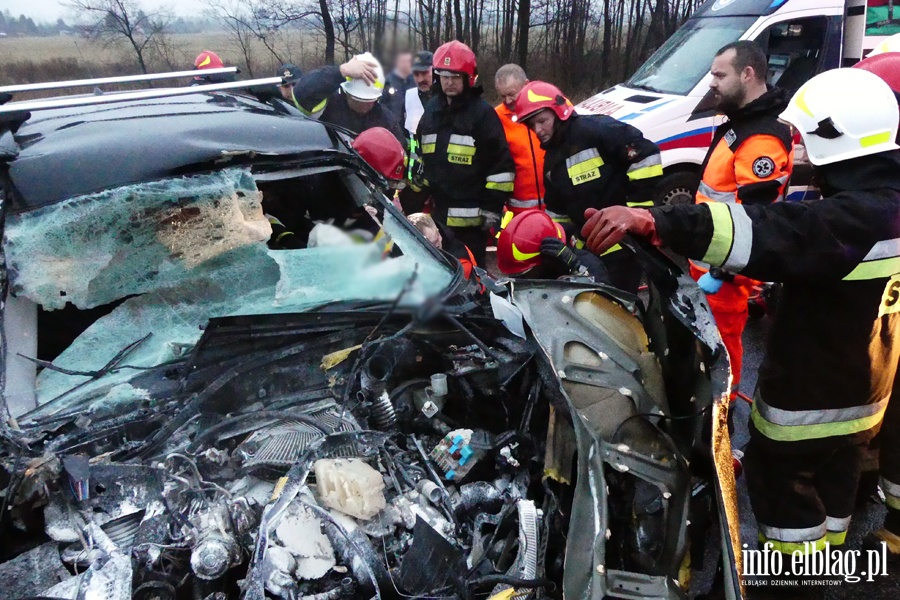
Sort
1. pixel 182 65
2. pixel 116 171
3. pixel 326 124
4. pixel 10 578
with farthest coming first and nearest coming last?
pixel 182 65, pixel 326 124, pixel 116 171, pixel 10 578

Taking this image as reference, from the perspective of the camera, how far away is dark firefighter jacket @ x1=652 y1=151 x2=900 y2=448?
1.96m

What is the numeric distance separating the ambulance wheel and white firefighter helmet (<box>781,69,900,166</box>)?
3877 mm

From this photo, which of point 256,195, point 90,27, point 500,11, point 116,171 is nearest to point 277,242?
point 256,195

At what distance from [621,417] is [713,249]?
58 cm

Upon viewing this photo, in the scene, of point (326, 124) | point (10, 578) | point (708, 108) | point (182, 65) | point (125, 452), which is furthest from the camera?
point (708, 108)

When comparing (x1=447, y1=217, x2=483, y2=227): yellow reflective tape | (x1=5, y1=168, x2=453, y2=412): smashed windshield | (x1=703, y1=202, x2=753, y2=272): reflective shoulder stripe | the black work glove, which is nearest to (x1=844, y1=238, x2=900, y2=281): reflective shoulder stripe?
(x1=703, y1=202, x2=753, y2=272): reflective shoulder stripe

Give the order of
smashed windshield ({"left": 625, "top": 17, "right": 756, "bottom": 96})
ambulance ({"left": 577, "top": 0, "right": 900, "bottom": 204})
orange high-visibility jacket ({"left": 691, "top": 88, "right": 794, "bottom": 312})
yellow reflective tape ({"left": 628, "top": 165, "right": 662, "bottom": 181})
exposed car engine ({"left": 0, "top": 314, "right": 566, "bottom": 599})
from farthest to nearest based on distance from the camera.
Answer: smashed windshield ({"left": 625, "top": 17, "right": 756, "bottom": 96}) → ambulance ({"left": 577, "top": 0, "right": 900, "bottom": 204}) → yellow reflective tape ({"left": 628, "top": 165, "right": 662, "bottom": 181}) → orange high-visibility jacket ({"left": 691, "top": 88, "right": 794, "bottom": 312}) → exposed car engine ({"left": 0, "top": 314, "right": 566, "bottom": 599})

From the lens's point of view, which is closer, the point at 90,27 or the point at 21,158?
the point at 21,158

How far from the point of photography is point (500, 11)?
2.44 meters

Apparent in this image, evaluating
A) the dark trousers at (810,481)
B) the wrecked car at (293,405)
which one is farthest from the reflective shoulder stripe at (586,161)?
the dark trousers at (810,481)

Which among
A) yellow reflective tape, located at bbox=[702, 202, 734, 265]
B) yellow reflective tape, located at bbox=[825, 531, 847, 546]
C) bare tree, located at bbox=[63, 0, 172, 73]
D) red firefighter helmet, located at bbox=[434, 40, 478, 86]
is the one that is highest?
bare tree, located at bbox=[63, 0, 172, 73]

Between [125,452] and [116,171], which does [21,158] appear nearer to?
[116,171]

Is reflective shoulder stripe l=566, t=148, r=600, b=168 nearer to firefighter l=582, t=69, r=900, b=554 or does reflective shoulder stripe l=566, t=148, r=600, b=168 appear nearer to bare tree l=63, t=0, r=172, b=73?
firefighter l=582, t=69, r=900, b=554

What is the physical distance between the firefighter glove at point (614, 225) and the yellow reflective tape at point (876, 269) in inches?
28.5
